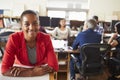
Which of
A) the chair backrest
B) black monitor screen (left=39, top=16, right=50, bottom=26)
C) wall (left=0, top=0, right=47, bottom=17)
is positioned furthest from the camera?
wall (left=0, top=0, right=47, bottom=17)

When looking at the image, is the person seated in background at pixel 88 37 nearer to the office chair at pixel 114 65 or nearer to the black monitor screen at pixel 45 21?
the office chair at pixel 114 65

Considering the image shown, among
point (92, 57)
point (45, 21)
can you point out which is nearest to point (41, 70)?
point (92, 57)

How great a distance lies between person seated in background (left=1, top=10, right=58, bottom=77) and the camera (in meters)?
1.75

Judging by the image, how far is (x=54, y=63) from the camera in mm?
1801

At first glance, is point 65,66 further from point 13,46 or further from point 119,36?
point 13,46

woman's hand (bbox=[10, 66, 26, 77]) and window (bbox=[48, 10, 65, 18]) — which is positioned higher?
window (bbox=[48, 10, 65, 18])

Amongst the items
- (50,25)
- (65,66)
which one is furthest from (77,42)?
(50,25)

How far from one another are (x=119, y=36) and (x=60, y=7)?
3.98 m

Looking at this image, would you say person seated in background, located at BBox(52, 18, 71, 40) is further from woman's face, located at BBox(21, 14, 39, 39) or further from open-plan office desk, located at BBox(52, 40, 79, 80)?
woman's face, located at BBox(21, 14, 39, 39)

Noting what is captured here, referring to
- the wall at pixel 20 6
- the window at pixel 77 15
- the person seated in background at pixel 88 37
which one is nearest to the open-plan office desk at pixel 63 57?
the person seated in background at pixel 88 37

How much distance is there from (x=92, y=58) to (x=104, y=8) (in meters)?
4.62

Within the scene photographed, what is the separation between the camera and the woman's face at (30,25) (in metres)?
1.76

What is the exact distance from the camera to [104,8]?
24.2 ft

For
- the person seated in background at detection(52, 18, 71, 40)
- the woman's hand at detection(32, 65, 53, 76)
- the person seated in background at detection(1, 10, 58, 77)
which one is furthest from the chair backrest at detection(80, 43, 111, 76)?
the person seated in background at detection(52, 18, 71, 40)
